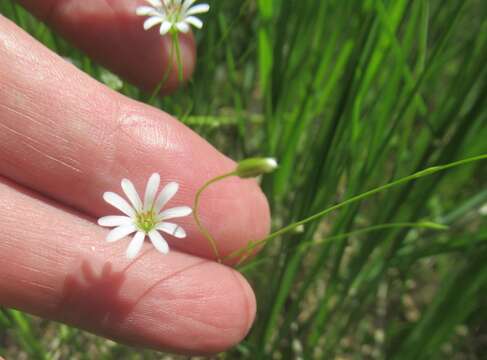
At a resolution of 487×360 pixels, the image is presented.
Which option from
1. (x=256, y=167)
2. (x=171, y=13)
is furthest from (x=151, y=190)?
(x=171, y=13)

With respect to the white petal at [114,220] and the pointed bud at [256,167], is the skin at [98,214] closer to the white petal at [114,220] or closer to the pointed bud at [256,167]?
the white petal at [114,220]

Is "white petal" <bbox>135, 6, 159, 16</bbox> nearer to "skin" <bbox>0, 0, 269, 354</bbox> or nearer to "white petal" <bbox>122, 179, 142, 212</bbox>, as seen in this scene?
"skin" <bbox>0, 0, 269, 354</bbox>

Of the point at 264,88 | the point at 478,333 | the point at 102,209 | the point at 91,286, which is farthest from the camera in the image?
the point at 478,333

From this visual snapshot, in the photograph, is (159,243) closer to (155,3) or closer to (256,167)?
(256,167)

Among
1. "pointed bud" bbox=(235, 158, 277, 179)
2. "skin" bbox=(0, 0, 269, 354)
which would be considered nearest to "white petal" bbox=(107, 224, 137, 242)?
"skin" bbox=(0, 0, 269, 354)

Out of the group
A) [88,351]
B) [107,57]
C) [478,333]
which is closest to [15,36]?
[107,57]

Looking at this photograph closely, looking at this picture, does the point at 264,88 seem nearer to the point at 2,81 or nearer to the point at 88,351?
the point at 2,81
